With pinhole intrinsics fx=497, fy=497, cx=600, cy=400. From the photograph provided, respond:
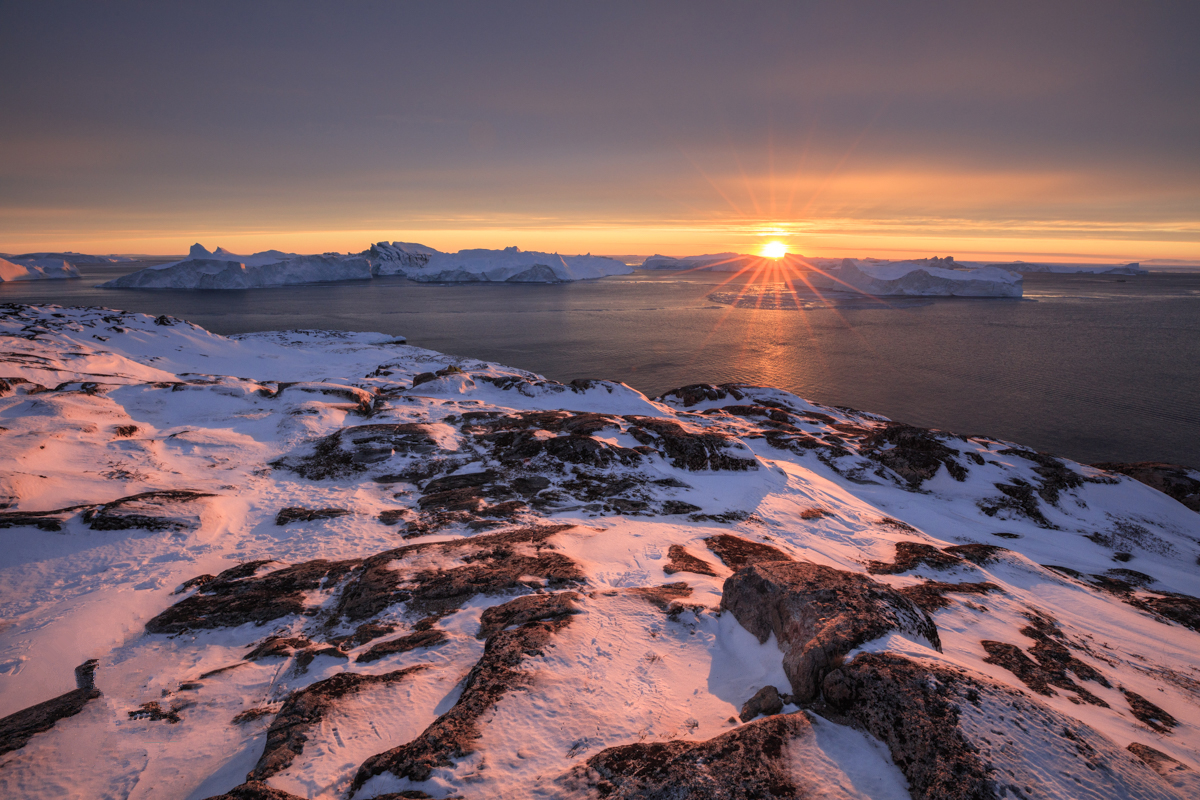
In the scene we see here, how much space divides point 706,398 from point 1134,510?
22.2 metres

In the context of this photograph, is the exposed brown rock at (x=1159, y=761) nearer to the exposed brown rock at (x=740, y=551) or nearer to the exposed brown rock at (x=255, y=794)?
the exposed brown rock at (x=740, y=551)

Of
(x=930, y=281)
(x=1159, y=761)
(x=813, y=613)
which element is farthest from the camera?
(x=930, y=281)

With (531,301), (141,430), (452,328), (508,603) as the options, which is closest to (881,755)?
(508,603)

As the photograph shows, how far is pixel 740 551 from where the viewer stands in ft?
44.3

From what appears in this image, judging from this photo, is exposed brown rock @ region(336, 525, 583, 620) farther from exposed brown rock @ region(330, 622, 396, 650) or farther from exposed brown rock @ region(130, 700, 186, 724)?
exposed brown rock @ region(130, 700, 186, 724)

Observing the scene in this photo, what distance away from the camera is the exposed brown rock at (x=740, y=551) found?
12.9 meters

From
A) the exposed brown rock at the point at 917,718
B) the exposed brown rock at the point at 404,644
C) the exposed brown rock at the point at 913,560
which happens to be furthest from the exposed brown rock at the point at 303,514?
the exposed brown rock at the point at 913,560

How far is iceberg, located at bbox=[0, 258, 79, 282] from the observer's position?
128m

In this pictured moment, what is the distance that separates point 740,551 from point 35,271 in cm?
21245

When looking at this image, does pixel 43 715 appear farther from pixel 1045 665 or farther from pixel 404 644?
pixel 1045 665

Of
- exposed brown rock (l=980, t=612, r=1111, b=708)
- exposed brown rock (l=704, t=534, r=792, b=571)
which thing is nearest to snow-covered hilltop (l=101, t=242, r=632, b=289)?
exposed brown rock (l=704, t=534, r=792, b=571)

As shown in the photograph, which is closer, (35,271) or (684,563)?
(684,563)

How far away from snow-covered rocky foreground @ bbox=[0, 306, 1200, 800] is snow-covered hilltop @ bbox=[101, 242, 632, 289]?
123391mm

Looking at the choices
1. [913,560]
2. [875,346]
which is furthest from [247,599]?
[875,346]
